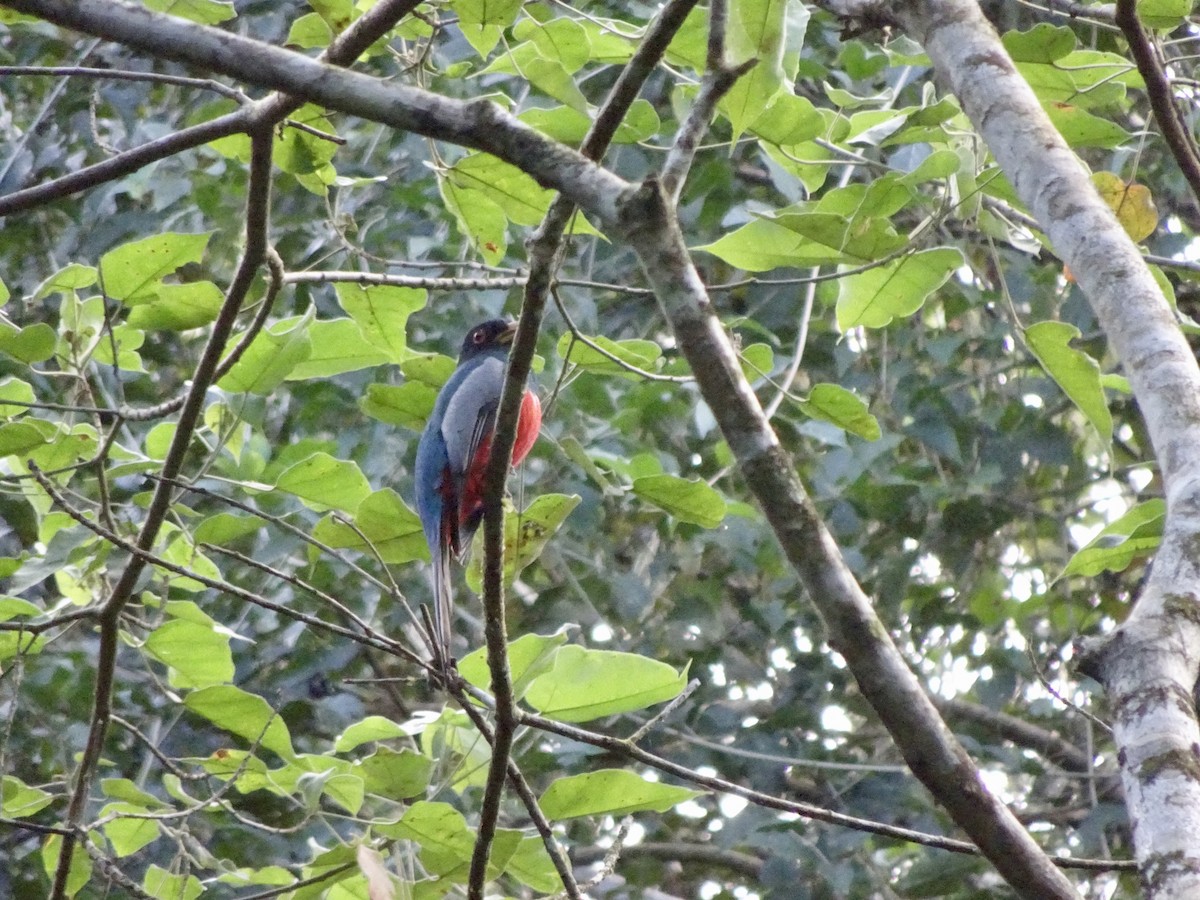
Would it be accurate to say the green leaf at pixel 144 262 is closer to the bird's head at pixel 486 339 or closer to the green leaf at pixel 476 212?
the green leaf at pixel 476 212

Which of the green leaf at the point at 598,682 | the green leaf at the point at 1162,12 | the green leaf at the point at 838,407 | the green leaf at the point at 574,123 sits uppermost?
the green leaf at the point at 574,123

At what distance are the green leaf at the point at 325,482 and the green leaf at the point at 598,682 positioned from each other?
0.54 metres

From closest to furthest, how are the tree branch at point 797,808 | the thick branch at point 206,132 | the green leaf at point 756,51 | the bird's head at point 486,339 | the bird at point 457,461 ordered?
the green leaf at point 756,51 → the tree branch at point 797,808 → the thick branch at point 206,132 → the bird at point 457,461 → the bird's head at point 486,339

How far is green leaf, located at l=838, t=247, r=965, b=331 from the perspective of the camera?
6.91ft

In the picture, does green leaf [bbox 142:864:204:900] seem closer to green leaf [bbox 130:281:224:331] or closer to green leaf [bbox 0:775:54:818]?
green leaf [bbox 0:775:54:818]

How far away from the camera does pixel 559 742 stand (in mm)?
4609

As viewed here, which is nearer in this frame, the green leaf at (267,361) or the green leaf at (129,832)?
the green leaf at (267,361)

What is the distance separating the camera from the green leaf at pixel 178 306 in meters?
2.29

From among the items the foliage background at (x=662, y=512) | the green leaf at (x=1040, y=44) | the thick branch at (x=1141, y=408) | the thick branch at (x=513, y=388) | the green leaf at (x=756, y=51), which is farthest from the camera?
the foliage background at (x=662, y=512)

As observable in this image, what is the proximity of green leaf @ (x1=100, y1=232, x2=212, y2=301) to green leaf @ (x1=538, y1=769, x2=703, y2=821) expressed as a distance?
1063 millimetres

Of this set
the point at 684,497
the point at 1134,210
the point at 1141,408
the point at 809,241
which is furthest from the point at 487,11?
the point at 1134,210

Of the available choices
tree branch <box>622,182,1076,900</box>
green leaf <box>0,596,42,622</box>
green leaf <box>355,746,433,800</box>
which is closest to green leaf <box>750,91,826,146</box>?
tree branch <box>622,182,1076,900</box>

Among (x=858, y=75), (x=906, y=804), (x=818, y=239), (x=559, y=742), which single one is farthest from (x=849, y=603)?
(x=906, y=804)

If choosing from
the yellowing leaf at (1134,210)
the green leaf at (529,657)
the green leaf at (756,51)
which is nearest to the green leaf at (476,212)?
the green leaf at (756,51)
